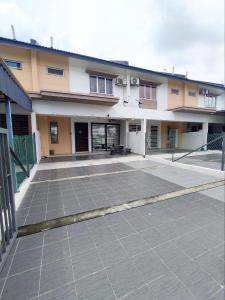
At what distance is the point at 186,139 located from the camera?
1545 centimetres

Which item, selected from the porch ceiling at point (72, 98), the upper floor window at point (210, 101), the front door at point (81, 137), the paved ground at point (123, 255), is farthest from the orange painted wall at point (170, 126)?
the paved ground at point (123, 255)

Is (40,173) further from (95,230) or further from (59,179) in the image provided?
(95,230)

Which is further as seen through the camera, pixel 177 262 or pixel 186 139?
pixel 186 139

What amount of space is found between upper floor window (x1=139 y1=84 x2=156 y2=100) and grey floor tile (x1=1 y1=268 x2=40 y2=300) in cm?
1259

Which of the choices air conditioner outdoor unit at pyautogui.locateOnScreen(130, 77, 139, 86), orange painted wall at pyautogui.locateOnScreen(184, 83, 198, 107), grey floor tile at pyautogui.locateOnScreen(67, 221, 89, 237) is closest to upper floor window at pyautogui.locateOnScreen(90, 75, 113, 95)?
air conditioner outdoor unit at pyautogui.locateOnScreen(130, 77, 139, 86)

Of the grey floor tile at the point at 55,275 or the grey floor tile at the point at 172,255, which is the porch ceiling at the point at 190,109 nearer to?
the grey floor tile at the point at 172,255

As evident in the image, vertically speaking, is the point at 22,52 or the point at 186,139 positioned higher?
the point at 22,52

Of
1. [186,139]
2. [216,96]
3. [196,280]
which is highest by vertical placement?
[216,96]

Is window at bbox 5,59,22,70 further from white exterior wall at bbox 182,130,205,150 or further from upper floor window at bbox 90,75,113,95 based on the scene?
white exterior wall at bbox 182,130,205,150

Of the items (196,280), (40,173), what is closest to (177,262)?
(196,280)

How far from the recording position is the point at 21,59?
908 centimetres

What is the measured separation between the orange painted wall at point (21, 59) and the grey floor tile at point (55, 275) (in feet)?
32.0

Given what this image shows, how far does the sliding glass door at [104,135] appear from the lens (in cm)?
1288

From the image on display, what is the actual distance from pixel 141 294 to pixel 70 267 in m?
0.87
